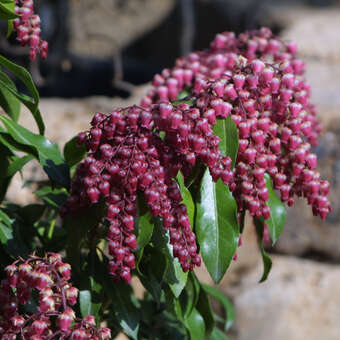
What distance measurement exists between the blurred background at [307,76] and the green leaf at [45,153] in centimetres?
105

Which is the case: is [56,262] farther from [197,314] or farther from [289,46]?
[289,46]

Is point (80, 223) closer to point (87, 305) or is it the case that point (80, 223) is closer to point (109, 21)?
point (87, 305)

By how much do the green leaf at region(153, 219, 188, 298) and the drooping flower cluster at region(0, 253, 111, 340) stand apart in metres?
0.19

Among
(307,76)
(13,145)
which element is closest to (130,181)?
(13,145)

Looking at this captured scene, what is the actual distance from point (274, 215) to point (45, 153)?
1.53 feet

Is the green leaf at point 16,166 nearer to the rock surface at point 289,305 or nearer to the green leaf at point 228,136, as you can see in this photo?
the green leaf at point 228,136

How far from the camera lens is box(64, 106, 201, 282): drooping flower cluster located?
109 cm

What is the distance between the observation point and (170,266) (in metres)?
1.23

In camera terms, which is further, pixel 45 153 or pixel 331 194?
pixel 331 194

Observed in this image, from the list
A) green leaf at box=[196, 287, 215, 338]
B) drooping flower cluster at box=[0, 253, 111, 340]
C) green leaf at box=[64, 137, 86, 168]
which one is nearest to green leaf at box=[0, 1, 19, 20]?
green leaf at box=[64, 137, 86, 168]

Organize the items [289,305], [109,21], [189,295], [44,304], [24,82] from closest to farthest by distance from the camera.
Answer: [44,304] < [24,82] < [189,295] < [289,305] < [109,21]

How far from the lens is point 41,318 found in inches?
39.8

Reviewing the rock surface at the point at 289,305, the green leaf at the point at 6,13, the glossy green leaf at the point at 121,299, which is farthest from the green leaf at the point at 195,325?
the rock surface at the point at 289,305

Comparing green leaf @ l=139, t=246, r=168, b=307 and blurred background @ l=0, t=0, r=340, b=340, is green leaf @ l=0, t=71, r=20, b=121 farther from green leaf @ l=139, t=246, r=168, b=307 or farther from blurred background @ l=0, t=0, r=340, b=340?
blurred background @ l=0, t=0, r=340, b=340
